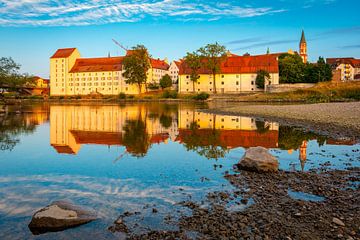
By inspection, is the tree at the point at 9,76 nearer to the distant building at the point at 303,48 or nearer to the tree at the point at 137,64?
the tree at the point at 137,64

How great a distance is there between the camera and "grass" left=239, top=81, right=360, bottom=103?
67.1m

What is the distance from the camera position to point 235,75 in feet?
338

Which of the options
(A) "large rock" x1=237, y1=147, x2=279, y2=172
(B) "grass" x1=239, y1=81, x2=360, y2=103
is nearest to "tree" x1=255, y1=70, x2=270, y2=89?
(B) "grass" x1=239, y1=81, x2=360, y2=103

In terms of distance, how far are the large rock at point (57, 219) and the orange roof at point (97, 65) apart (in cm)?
12754

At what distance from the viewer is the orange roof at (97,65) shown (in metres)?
133

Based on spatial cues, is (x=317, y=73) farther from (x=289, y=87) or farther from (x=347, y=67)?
(x=347, y=67)

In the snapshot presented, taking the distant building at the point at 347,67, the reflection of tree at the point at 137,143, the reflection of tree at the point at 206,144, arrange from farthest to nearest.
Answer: the distant building at the point at 347,67 < the reflection of tree at the point at 137,143 < the reflection of tree at the point at 206,144

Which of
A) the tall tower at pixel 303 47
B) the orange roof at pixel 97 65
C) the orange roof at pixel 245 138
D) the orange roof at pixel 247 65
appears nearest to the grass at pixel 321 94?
the orange roof at pixel 247 65

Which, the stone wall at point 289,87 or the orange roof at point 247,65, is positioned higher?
the orange roof at point 247,65

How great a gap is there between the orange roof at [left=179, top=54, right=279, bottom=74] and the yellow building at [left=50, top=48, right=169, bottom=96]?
108ft

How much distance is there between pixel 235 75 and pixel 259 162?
310ft

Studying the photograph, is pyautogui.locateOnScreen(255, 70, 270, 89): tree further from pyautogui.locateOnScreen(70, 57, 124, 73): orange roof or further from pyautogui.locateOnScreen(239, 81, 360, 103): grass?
pyautogui.locateOnScreen(70, 57, 124, 73): orange roof

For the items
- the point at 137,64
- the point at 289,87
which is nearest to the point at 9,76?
the point at 137,64

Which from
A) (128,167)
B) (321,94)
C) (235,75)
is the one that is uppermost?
(235,75)
